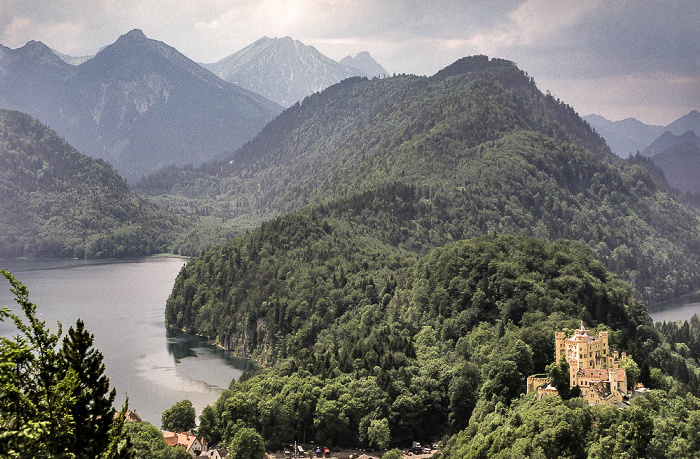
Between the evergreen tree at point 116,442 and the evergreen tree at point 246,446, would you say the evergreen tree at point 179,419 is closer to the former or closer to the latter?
the evergreen tree at point 246,446

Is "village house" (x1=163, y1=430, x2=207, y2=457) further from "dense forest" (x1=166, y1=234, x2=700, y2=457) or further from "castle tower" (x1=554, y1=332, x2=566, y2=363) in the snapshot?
"castle tower" (x1=554, y1=332, x2=566, y2=363)

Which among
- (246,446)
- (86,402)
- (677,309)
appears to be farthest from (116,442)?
(677,309)

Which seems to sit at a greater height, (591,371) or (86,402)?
(86,402)

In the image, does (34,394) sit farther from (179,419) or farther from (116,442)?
(179,419)

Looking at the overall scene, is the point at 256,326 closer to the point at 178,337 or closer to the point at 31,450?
the point at 178,337

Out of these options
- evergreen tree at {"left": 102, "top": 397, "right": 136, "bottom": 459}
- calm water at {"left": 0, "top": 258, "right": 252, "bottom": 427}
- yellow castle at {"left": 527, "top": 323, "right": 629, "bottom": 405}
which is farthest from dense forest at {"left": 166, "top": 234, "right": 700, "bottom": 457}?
evergreen tree at {"left": 102, "top": 397, "right": 136, "bottom": 459}

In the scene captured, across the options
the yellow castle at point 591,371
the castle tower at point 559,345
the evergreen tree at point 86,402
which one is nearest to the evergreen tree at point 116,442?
the evergreen tree at point 86,402
